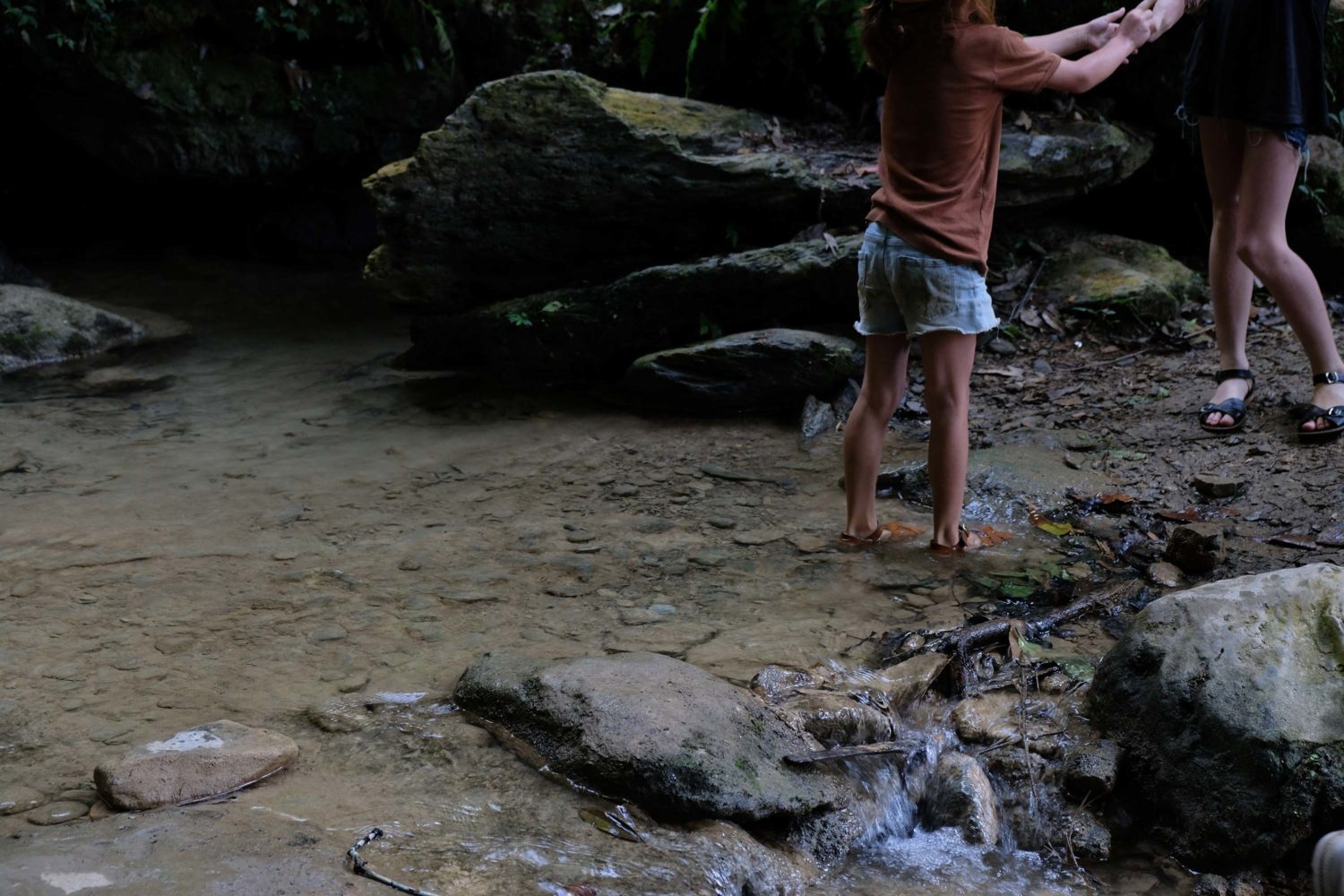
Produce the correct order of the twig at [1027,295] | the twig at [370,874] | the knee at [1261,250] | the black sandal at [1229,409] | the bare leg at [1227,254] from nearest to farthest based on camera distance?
the twig at [370,874] → the knee at [1261,250] → the bare leg at [1227,254] → the black sandal at [1229,409] → the twig at [1027,295]

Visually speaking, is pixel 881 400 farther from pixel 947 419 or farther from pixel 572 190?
pixel 572 190

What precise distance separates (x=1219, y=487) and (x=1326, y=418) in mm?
572

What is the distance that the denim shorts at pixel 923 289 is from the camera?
3.56 metres

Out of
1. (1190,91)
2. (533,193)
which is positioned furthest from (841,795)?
(533,193)

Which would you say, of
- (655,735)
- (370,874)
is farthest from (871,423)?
(370,874)

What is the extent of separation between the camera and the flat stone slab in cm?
241

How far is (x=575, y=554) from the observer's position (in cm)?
411

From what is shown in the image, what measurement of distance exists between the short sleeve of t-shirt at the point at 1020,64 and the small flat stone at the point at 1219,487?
1.77m

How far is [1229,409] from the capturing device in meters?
4.68

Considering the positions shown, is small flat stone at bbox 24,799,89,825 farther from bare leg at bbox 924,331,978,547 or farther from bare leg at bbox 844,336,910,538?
bare leg at bbox 924,331,978,547

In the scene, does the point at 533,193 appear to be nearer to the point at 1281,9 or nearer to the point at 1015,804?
the point at 1281,9

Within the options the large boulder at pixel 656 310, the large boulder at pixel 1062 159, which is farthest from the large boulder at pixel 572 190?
the large boulder at pixel 1062 159

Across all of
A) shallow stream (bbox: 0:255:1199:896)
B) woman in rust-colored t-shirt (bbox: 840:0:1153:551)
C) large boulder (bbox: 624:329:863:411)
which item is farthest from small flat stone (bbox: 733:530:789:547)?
large boulder (bbox: 624:329:863:411)

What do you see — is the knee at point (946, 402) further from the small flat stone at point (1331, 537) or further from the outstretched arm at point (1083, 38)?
the small flat stone at point (1331, 537)
